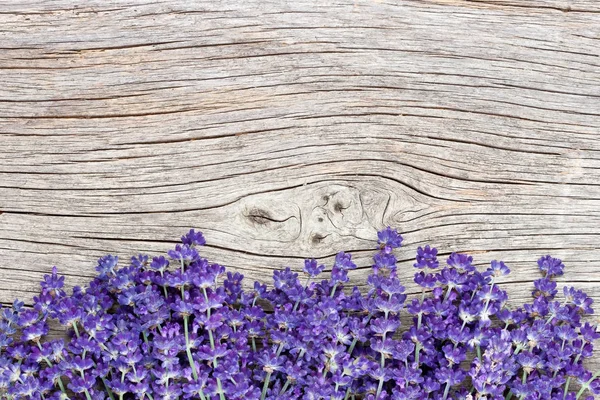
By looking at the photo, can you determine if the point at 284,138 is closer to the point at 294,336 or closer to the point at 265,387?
the point at 294,336

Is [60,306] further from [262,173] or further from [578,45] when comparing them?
[578,45]

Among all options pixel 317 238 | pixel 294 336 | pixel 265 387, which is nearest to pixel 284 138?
pixel 317 238

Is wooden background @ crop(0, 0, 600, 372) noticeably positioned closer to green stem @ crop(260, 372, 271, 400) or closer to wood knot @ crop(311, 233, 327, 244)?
wood knot @ crop(311, 233, 327, 244)

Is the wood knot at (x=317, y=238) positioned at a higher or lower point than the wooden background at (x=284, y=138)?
lower

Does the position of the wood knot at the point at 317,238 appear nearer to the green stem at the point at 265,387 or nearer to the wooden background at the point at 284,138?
the wooden background at the point at 284,138

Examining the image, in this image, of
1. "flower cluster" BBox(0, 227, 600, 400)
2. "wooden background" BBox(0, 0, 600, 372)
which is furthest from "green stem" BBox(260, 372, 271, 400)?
"wooden background" BBox(0, 0, 600, 372)

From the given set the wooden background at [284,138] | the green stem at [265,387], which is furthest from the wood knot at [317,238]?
the green stem at [265,387]
